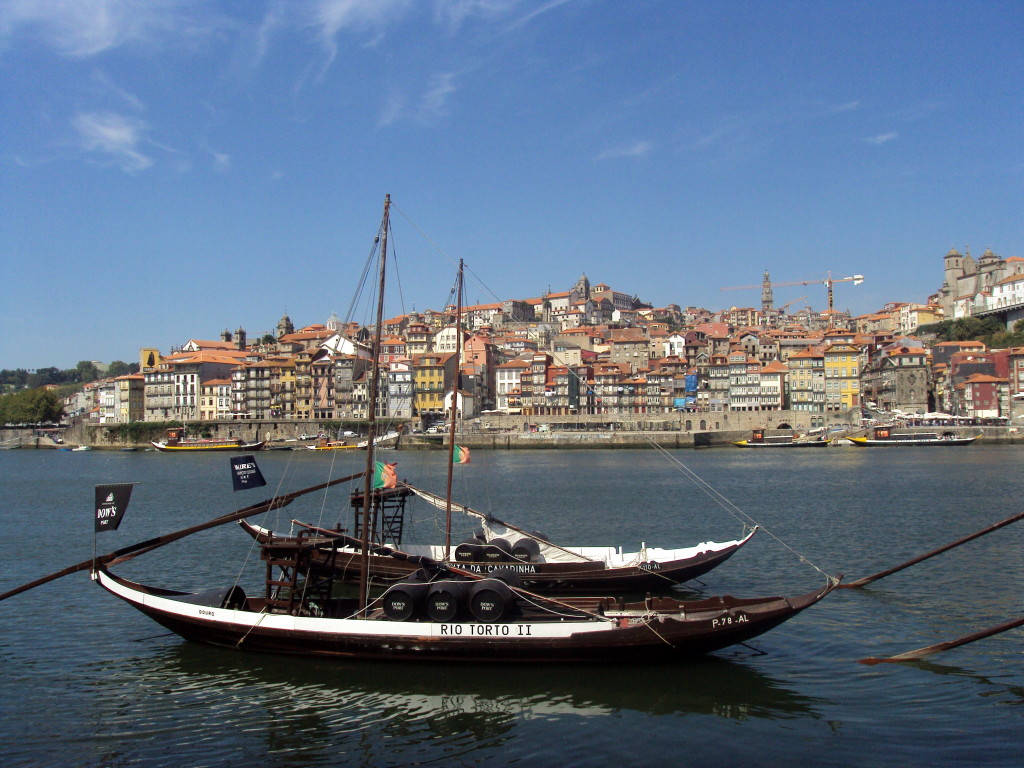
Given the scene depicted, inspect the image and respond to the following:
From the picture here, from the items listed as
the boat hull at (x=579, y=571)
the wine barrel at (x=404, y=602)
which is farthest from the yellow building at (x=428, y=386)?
the wine barrel at (x=404, y=602)

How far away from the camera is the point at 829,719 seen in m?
12.4

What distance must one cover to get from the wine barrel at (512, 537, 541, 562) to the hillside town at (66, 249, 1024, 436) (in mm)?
66148

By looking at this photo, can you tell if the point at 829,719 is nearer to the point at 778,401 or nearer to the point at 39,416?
the point at 778,401

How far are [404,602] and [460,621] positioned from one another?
1042 millimetres

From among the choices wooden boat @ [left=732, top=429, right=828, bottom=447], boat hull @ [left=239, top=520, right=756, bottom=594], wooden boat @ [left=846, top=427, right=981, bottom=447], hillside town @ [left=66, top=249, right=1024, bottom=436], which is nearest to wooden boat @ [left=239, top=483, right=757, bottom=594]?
boat hull @ [left=239, top=520, right=756, bottom=594]

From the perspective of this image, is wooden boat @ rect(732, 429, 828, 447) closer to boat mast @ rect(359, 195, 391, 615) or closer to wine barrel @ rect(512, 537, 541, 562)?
wine barrel @ rect(512, 537, 541, 562)

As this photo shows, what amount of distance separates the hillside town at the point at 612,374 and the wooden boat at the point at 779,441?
641cm

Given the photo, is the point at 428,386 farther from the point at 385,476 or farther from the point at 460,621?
the point at 460,621

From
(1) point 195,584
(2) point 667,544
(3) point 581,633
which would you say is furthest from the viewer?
(2) point 667,544

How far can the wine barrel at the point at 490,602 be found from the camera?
1455cm

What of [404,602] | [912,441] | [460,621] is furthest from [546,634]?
[912,441]

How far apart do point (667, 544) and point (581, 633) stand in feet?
45.7

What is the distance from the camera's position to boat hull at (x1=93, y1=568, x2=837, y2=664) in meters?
14.3

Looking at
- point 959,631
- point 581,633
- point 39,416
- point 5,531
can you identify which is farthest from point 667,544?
point 39,416
